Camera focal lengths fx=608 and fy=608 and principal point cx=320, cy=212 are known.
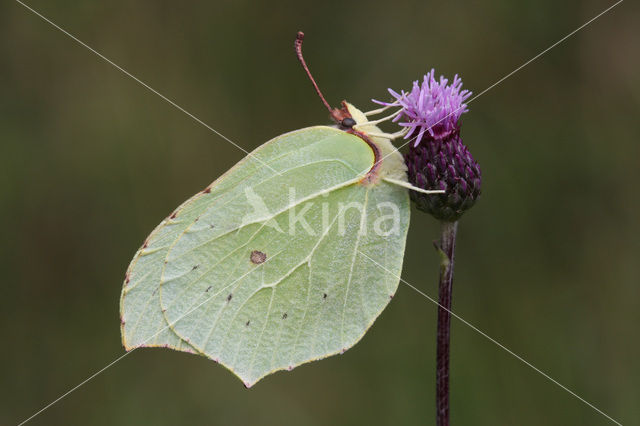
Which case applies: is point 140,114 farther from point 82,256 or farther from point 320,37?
point 320,37

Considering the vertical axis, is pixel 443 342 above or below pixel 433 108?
below

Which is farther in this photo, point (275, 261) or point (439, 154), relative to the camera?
point (275, 261)

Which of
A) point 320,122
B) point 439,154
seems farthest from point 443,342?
point 320,122

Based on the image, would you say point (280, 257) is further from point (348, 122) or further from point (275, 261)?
point (348, 122)

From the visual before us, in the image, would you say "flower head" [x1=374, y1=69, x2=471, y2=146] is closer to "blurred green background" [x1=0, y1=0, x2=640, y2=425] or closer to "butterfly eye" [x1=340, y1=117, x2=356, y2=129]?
"butterfly eye" [x1=340, y1=117, x2=356, y2=129]

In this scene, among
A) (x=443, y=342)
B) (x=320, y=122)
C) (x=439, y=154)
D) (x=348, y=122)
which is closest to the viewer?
(x=443, y=342)

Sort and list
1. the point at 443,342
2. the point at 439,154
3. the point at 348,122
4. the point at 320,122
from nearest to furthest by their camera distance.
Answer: the point at 443,342 < the point at 439,154 < the point at 348,122 < the point at 320,122

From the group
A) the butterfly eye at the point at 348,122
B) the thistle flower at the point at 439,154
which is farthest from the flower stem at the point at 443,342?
the butterfly eye at the point at 348,122
